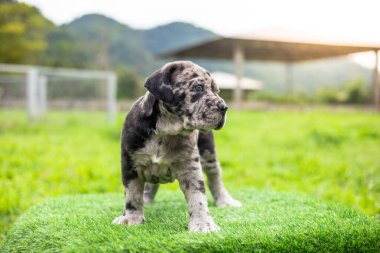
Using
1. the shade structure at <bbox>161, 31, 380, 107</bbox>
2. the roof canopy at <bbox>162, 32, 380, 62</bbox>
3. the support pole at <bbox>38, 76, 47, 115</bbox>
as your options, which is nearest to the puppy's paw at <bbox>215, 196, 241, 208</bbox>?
the support pole at <bbox>38, 76, 47, 115</bbox>

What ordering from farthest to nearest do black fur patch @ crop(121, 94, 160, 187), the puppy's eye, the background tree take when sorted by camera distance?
the background tree
black fur patch @ crop(121, 94, 160, 187)
the puppy's eye

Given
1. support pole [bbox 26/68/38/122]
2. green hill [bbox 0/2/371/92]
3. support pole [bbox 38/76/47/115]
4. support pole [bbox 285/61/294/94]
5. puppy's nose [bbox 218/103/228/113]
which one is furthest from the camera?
green hill [bbox 0/2/371/92]

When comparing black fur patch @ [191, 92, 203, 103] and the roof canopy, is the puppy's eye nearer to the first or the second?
black fur patch @ [191, 92, 203, 103]

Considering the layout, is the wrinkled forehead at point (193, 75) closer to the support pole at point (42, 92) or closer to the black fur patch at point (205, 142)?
the black fur patch at point (205, 142)

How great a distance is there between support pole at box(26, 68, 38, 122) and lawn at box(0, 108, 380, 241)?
0.76 metres

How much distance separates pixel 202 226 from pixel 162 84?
102 centimetres

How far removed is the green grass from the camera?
8.85 feet

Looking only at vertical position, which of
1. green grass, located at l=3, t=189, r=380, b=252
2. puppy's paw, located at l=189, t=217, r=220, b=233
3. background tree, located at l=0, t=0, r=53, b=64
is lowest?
green grass, located at l=3, t=189, r=380, b=252

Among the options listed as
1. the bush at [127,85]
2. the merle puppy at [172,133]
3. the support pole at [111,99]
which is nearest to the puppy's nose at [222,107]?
the merle puppy at [172,133]

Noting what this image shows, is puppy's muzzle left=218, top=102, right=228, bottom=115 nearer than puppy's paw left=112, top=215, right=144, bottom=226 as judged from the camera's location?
Yes

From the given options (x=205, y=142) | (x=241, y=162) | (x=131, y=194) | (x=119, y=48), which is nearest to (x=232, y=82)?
(x=119, y=48)

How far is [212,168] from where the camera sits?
157 inches

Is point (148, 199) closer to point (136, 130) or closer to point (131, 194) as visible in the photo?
point (131, 194)

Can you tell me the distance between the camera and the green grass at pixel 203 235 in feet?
8.85
